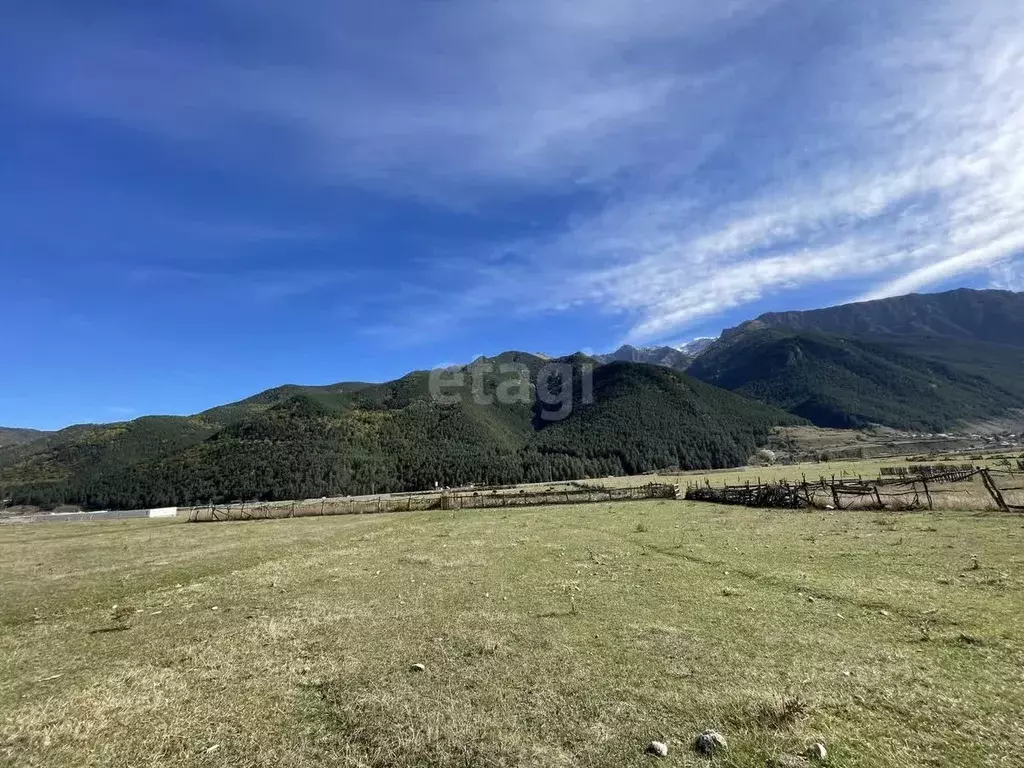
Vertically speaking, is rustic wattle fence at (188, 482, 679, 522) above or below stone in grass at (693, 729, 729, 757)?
below

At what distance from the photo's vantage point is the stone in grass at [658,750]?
22.1 ft

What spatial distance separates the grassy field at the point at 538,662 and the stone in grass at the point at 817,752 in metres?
0.11

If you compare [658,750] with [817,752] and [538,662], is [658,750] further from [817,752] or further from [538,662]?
[538,662]

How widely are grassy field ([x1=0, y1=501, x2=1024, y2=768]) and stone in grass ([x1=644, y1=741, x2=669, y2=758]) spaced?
11 cm

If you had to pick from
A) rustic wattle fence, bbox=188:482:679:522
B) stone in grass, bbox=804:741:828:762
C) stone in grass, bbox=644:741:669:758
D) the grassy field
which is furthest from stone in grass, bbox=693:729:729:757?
rustic wattle fence, bbox=188:482:679:522

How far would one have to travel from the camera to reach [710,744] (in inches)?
268

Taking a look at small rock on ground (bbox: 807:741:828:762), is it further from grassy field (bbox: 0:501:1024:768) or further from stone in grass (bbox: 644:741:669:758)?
stone in grass (bbox: 644:741:669:758)

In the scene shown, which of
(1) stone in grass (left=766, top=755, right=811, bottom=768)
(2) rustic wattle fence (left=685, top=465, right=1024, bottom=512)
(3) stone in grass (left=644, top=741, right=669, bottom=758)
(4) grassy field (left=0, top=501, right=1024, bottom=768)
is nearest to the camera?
(1) stone in grass (left=766, top=755, right=811, bottom=768)

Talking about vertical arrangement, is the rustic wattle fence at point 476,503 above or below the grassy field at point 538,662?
below

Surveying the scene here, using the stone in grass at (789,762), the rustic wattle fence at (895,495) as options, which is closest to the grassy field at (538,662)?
the stone in grass at (789,762)

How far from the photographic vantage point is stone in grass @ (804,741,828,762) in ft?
21.0

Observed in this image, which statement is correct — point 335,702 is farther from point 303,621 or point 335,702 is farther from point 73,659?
point 73,659

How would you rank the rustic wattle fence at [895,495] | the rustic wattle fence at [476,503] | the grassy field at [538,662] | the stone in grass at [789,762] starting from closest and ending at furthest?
1. the stone in grass at [789,762]
2. the grassy field at [538,662]
3. the rustic wattle fence at [895,495]
4. the rustic wattle fence at [476,503]

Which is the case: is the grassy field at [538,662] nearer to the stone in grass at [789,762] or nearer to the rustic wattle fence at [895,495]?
the stone in grass at [789,762]
